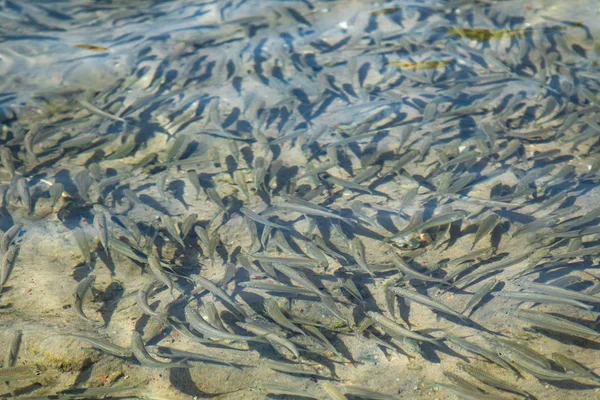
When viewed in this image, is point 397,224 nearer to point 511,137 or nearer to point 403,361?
point 403,361

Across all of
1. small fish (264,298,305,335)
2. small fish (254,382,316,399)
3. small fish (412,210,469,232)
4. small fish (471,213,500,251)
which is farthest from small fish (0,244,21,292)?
small fish (471,213,500,251)

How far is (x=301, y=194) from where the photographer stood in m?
5.16

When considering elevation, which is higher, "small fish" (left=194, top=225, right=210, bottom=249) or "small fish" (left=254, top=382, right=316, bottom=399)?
"small fish" (left=194, top=225, right=210, bottom=249)

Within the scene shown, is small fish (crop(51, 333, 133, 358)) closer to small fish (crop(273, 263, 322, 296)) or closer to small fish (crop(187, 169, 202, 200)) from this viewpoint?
small fish (crop(273, 263, 322, 296))

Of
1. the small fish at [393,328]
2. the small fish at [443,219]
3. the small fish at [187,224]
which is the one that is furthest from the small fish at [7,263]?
the small fish at [443,219]

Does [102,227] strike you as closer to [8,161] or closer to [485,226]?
[8,161]

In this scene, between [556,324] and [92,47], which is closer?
[556,324]

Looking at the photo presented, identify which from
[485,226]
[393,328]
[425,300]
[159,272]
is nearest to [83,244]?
[159,272]

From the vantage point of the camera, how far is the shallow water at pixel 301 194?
3760 millimetres

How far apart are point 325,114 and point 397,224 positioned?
7.10ft

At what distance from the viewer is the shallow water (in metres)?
3.76

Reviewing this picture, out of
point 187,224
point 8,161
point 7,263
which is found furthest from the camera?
point 8,161

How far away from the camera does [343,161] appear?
562 centimetres

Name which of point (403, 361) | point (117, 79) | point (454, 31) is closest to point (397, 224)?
point (403, 361)
